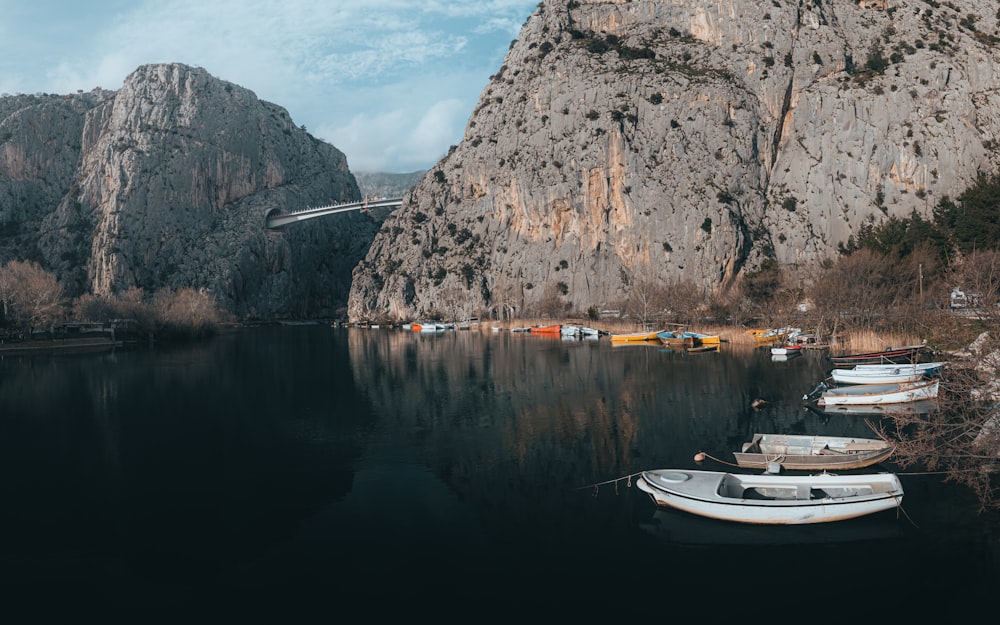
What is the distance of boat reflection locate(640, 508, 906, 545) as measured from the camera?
1373cm

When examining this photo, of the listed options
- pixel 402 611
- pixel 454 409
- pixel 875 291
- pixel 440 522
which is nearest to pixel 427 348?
pixel 454 409

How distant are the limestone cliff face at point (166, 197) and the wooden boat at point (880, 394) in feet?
365

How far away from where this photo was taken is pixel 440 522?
50.6 ft

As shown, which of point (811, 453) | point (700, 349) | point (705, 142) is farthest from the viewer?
point (705, 142)

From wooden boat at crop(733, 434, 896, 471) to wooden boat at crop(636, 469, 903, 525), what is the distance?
2003 mm

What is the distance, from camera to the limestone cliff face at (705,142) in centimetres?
7631

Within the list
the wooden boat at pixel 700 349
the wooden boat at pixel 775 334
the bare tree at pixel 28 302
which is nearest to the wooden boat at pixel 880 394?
the wooden boat at pixel 700 349

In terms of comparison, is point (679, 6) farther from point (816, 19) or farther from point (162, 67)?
point (162, 67)

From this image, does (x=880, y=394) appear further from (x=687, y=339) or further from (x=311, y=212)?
(x=311, y=212)

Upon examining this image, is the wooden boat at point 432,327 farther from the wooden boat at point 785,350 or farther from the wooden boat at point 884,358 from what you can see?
the wooden boat at point 884,358

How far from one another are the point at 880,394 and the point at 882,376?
3.51 meters

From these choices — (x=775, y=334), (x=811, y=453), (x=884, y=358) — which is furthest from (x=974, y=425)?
(x=775, y=334)

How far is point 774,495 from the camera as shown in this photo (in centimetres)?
1517

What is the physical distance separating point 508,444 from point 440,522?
699cm
